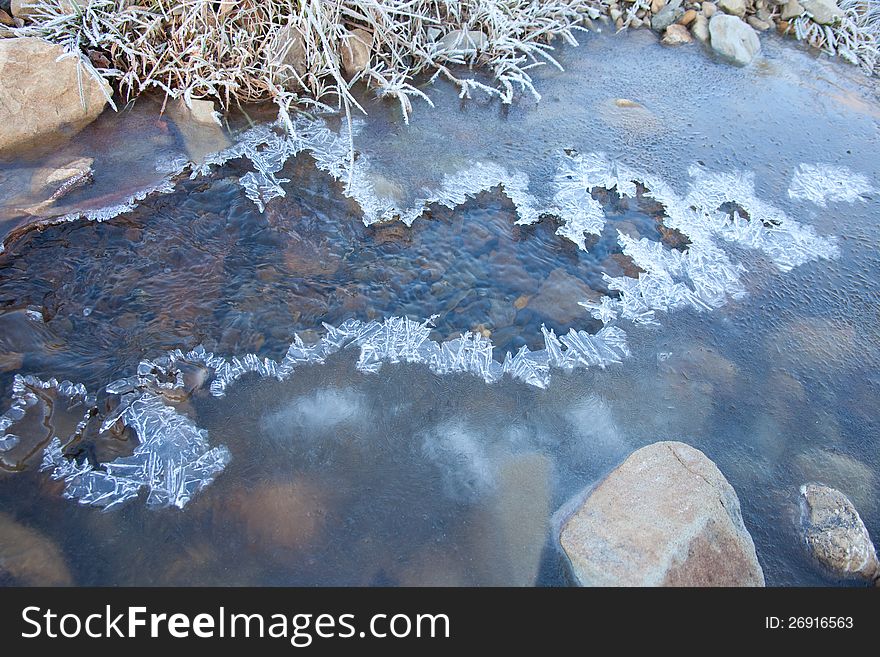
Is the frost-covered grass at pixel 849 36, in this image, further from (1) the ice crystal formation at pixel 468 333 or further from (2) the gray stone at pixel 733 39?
(1) the ice crystal formation at pixel 468 333

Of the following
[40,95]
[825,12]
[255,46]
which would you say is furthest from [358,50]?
[825,12]

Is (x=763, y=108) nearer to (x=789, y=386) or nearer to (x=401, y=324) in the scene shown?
(x=789, y=386)

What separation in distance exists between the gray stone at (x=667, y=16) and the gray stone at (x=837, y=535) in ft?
10.3

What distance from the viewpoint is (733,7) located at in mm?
3879

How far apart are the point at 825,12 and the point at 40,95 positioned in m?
4.56

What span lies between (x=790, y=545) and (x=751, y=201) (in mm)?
1664

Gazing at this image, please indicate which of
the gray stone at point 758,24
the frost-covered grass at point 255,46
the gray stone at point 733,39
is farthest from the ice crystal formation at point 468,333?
the gray stone at point 758,24

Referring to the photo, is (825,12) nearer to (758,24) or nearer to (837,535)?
(758,24)

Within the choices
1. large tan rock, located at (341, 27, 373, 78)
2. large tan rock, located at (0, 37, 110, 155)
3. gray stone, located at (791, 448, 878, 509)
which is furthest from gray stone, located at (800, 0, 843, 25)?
large tan rock, located at (0, 37, 110, 155)

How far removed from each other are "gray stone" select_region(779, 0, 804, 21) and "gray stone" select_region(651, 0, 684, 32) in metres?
0.77

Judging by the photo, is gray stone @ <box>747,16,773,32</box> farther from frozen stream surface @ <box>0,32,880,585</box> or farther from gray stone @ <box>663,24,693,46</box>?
frozen stream surface @ <box>0,32,880,585</box>

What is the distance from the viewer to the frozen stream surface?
5.33 ft

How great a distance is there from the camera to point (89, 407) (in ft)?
5.87

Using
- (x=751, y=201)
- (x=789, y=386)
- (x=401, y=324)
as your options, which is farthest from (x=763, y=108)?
(x=401, y=324)
